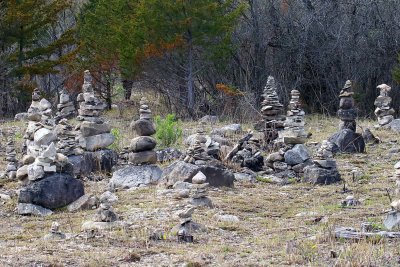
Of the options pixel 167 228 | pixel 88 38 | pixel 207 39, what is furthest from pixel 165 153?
pixel 88 38

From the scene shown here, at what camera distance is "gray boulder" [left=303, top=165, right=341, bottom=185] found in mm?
11711

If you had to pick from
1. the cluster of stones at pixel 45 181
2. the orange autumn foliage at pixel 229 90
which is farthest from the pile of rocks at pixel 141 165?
the orange autumn foliage at pixel 229 90

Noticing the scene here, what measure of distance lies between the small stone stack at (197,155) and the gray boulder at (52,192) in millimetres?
1980

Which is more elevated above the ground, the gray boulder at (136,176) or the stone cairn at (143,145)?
the stone cairn at (143,145)

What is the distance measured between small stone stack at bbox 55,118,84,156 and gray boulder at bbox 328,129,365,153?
4.78 metres

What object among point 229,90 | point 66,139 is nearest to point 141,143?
point 66,139

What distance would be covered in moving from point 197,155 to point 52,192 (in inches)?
96.1

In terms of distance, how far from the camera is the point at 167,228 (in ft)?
28.2

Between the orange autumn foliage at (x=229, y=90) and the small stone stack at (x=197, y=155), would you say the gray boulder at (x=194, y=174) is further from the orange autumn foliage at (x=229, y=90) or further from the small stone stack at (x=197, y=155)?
the orange autumn foliage at (x=229, y=90)

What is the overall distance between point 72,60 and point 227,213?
16751mm

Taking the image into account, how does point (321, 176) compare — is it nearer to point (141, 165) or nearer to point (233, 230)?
point (141, 165)

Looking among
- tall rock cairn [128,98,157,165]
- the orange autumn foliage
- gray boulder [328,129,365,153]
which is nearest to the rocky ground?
tall rock cairn [128,98,157,165]

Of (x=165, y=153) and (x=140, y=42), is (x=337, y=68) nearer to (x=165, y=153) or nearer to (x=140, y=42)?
(x=140, y=42)

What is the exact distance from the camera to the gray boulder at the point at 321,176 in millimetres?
11711
